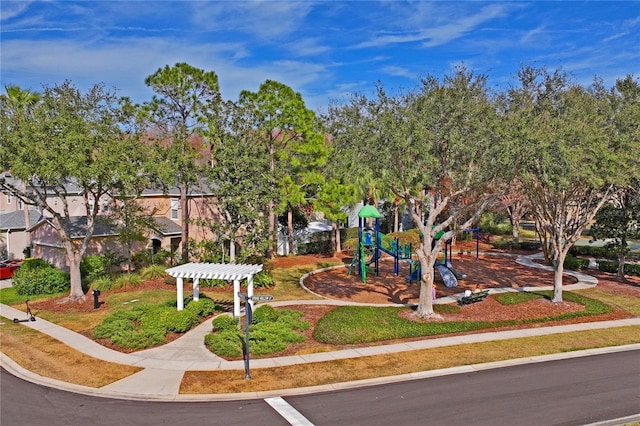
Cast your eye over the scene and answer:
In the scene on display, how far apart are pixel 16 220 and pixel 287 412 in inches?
1381

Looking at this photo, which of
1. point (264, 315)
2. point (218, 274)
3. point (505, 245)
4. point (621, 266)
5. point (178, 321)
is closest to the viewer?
point (178, 321)

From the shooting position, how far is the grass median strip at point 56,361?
14461mm

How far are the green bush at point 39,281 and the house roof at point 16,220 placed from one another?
1055 cm

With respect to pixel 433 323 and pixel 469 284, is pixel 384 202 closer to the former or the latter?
pixel 469 284

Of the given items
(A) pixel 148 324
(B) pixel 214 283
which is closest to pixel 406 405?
(A) pixel 148 324

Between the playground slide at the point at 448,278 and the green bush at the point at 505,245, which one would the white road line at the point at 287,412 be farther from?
the green bush at the point at 505,245

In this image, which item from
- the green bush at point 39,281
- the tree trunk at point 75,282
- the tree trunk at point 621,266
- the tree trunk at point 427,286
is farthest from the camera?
the tree trunk at point 621,266

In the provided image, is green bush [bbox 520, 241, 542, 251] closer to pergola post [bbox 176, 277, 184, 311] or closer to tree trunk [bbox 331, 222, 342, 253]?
tree trunk [bbox 331, 222, 342, 253]

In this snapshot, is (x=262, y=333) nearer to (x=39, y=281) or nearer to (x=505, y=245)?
(x=39, y=281)

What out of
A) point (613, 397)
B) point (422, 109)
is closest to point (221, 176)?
point (422, 109)

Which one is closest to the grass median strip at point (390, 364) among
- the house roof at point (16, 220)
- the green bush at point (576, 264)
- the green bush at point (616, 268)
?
the green bush at point (616, 268)

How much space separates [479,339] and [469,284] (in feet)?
36.7

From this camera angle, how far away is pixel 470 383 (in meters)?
13.8

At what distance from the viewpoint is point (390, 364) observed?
50.2 ft
